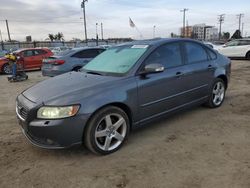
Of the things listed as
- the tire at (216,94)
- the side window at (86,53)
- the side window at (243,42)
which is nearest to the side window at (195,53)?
the tire at (216,94)

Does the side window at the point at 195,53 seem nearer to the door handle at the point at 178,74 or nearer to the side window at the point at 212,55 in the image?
the side window at the point at 212,55

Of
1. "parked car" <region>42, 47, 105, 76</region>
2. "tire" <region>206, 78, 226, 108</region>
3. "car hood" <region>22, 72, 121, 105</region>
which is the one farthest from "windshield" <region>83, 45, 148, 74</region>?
"parked car" <region>42, 47, 105, 76</region>

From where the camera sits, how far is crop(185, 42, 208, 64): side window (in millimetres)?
4957

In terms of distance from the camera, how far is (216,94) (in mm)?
5680

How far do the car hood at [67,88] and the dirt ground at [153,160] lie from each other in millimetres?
847

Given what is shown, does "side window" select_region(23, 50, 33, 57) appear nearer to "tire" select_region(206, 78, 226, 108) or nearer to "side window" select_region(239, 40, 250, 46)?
"tire" select_region(206, 78, 226, 108)

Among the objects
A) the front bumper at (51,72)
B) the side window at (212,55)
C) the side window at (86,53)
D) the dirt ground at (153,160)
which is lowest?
the dirt ground at (153,160)

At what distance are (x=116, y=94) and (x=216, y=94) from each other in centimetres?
289

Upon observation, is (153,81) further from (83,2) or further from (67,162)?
(83,2)

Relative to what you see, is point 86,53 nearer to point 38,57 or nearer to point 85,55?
point 85,55

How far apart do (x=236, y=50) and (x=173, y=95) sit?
14723 mm

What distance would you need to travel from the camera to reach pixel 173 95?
4.52m

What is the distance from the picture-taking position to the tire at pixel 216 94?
553 cm

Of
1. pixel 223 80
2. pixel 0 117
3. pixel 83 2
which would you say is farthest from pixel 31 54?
pixel 83 2
